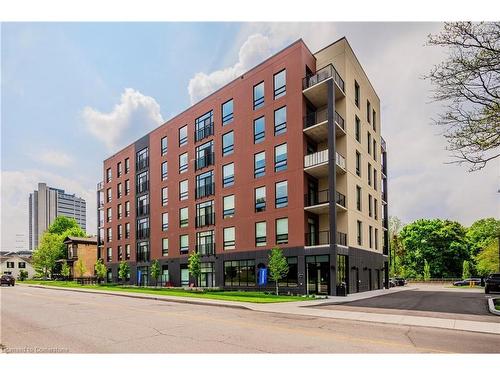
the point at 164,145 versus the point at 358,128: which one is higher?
the point at 164,145

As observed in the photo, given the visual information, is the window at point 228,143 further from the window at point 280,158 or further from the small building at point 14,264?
the small building at point 14,264

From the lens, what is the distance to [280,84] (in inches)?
1278

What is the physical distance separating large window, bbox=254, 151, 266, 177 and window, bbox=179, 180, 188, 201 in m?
11.9

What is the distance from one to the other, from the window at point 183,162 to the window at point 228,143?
7.33 m

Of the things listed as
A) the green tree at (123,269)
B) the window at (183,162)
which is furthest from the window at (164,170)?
the green tree at (123,269)

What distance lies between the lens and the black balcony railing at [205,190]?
128 feet

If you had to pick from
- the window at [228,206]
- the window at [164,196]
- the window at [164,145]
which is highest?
the window at [164,145]

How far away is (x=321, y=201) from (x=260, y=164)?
609cm

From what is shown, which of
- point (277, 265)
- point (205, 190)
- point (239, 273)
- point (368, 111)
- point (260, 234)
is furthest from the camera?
point (205, 190)

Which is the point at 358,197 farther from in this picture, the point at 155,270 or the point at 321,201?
the point at 155,270

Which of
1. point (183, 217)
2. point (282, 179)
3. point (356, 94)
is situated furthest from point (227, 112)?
point (183, 217)

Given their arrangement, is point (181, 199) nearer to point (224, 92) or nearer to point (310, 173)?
point (224, 92)

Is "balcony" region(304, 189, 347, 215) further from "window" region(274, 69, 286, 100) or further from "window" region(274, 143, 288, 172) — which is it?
"window" region(274, 69, 286, 100)

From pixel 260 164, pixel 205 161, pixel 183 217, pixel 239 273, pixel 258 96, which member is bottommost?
pixel 239 273
